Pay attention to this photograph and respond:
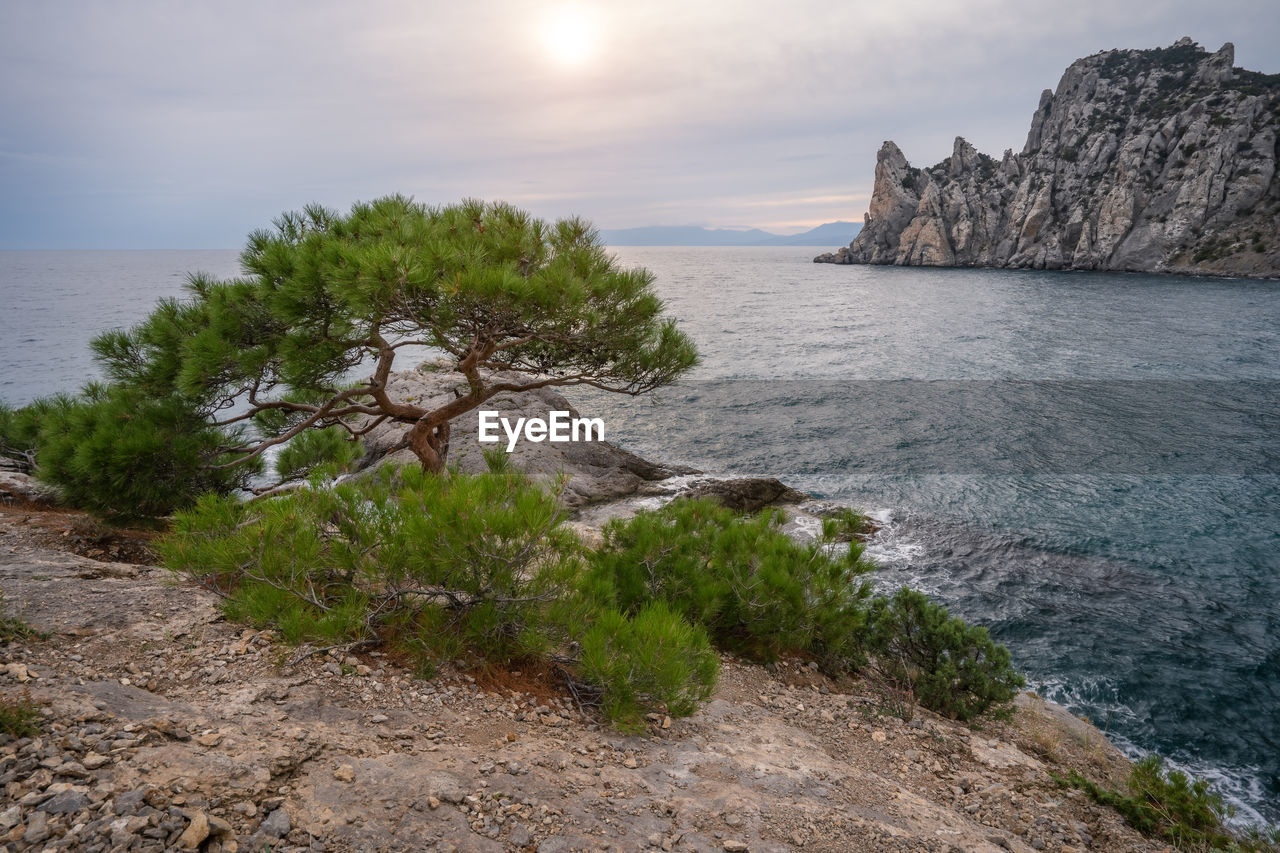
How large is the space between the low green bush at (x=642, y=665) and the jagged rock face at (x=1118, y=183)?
95.4m

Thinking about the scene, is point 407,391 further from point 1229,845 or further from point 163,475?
point 1229,845

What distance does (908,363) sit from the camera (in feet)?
117

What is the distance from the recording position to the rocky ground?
300cm

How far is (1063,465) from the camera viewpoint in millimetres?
19234

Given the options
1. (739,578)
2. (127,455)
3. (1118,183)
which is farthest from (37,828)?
(1118,183)

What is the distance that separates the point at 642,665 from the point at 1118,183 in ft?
359

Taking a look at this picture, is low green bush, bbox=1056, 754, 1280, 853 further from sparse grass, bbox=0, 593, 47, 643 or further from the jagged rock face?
the jagged rock face

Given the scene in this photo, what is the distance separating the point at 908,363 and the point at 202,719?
3730cm

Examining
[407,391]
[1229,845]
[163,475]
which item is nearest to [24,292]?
[407,391]

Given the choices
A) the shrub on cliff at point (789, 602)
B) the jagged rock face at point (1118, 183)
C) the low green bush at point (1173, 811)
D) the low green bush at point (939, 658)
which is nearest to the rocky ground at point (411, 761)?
the low green bush at point (1173, 811)

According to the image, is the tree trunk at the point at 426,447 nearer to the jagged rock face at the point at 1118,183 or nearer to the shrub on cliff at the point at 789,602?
the shrub on cliff at the point at 789,602

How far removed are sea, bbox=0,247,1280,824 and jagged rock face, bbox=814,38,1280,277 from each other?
36373 millimetres

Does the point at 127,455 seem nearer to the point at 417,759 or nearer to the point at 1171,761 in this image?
the point at 417,759

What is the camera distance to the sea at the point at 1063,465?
9.48 m
